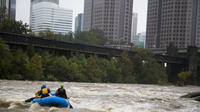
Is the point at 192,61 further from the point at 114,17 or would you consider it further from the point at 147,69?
the point at 114,17

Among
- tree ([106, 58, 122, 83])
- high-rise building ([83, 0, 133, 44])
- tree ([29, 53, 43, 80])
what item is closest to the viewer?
tree ([29, 53, 43, 80])

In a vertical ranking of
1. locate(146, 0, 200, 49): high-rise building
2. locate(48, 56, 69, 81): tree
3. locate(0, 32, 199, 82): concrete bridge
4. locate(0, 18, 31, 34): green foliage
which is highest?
locate(146, 0, 200, 49): high-rise building

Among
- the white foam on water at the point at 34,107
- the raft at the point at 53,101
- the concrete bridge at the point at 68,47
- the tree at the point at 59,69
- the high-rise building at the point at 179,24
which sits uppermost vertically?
the high-rise building at the point at 179,24

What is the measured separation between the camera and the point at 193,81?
8612 centimetres

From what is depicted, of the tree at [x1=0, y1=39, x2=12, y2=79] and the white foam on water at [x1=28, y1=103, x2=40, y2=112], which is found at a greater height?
the tree at [x1=0, y1=39, x2=12, y2=79]

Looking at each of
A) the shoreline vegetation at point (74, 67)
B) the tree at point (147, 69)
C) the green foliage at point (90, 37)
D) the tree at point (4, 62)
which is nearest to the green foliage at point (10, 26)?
the shoreline vegetation at point (74, 67)

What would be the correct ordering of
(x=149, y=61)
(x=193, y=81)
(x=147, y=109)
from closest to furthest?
(x=147, y=109)
(x=149, y=61)
(x=193, y=81)

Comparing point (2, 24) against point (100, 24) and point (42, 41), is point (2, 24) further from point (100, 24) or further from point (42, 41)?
point (100, 24)

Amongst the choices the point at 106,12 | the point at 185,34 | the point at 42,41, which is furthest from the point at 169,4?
the point at 42,41

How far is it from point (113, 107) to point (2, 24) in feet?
203

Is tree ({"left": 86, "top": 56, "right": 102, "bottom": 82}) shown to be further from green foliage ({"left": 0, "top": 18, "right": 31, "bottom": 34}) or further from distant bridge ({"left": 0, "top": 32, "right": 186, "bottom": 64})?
green foliage ({"left": 0, "top": 18, "right": 31, "bottom": 34})

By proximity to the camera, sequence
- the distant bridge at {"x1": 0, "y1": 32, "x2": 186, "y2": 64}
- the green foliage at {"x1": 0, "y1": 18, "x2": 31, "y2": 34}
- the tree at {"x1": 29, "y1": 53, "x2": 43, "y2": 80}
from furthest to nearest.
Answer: the green foliage at {"x1": 0, "y1": 18, "x2": 31, "y2": 34} → the distant bridge at {"x1": 0, "y1": 32, "x2": 186, "y2": 64} → the tree at {"x1": 29, "y1": 53, "x2": 43, "y2": 80}

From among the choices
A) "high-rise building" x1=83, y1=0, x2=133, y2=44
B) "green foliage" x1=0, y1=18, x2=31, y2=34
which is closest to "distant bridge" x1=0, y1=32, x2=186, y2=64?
"green foliage" x1=0, y1=18, x2=31, y2=34

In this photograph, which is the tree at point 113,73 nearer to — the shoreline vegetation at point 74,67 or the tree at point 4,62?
the shoreline vegetation at point 74,67
